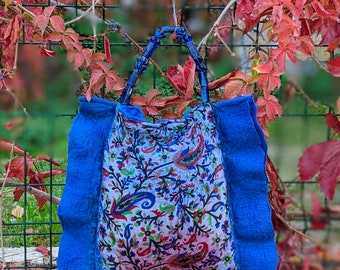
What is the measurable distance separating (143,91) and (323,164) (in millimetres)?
580

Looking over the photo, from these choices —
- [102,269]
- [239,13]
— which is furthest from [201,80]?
[102,269]

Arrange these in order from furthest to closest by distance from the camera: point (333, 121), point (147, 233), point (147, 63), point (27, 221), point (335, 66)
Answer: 1. point (27, 221)
2. point (333, 121)
3. point (335, 66)
4. point (147, 63)
5. point (147, 233)

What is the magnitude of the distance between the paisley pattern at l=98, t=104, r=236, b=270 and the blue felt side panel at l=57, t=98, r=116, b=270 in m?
0.02

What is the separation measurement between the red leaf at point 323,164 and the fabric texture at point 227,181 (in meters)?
0.36

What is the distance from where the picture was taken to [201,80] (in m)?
1.56

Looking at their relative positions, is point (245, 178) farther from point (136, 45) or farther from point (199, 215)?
point (136, 45)

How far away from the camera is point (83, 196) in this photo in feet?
4.95

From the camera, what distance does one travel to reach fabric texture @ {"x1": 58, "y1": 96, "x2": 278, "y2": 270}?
151 cm

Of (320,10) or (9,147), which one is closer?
(320,10)

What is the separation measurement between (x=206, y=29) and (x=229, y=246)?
80 cm

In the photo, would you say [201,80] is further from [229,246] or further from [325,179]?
[325,179]

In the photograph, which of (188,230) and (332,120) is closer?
(188,230)

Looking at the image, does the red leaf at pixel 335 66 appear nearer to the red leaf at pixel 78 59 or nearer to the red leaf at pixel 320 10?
the red leaf at pixel 320 10

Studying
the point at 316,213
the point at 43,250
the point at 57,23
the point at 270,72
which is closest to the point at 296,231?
the point at 316,213
